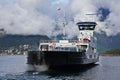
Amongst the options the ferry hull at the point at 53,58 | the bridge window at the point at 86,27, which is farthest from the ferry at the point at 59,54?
the bridge window at the point at 86,27

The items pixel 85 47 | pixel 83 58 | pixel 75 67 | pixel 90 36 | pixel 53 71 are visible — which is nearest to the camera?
pixel 53 71

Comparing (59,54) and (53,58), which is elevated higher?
(59,54)

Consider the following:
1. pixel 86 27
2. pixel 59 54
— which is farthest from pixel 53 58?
pixel 86 27

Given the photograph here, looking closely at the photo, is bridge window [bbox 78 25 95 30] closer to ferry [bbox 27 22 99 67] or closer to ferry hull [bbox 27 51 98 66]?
ferry [bbox 27 22 99 67]

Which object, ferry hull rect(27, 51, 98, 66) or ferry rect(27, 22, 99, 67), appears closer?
ferry hull rect(27, 51, 98, 66)

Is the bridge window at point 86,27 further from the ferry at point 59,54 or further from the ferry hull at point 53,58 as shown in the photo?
the ferry hull at point 53,58

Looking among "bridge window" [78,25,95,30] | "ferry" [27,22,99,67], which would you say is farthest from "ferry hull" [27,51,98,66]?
"bridge window" [78,25,95,30]

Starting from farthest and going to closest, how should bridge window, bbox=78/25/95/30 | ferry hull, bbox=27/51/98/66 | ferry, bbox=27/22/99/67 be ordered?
1. bridge window, bbox=78/25/95/30
2. ferry, bbox=27/22/99/67
3. ferry hull, bbox=27/51/98/66

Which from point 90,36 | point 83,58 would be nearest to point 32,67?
point 83,58

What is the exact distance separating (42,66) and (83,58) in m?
13.3

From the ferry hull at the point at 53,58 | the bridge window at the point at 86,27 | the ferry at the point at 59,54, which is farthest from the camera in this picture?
the bridge window at the point at 86,27

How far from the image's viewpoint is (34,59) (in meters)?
76.9

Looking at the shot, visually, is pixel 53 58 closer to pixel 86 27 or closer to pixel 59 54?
pixel 59 54

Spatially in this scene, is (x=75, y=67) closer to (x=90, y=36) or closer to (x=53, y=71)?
(x=53, y=71)
